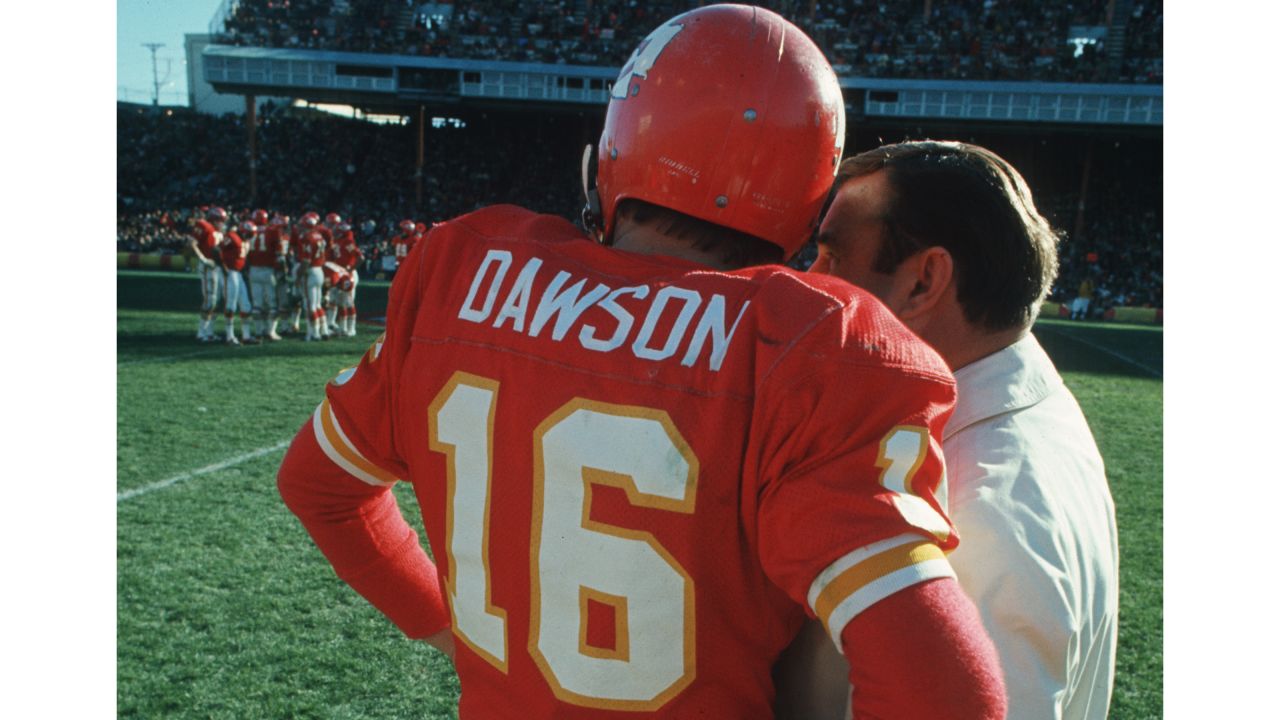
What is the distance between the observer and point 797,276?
43.9 inches

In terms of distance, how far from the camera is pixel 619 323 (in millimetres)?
1180

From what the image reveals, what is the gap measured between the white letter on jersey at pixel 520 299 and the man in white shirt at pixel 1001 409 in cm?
56

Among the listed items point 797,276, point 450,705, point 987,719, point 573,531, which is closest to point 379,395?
point 573,531

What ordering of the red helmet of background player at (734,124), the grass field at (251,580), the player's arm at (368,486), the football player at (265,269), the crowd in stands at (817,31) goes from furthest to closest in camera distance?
1. the crowd in stands at (817,31)
2. the football player at (265,269)
3. the grass field at (251,580)
4. the player's arm at (368,486)
5. the red helmet of background player at (734,124)

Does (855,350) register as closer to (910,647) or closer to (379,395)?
(910,647)

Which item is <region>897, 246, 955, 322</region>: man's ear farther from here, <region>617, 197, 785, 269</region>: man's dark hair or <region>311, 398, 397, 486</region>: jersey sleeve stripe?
<region>311, 398, 397, 486</region>: jersey sleeve stripe

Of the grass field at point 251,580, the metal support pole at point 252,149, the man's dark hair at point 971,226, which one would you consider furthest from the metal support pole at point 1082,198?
the man's dark hair at point 971,226

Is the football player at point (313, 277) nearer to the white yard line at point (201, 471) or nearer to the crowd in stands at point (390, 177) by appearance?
the white yard line at point (201, 471)

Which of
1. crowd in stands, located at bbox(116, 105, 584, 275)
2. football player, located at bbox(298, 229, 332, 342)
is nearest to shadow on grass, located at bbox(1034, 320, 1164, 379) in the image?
football player, located at bbox(298, 229, 332, 342)

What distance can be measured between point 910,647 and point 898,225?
2.64 ft

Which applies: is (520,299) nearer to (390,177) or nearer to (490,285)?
(490,285)

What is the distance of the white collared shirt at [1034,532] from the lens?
1214 mm

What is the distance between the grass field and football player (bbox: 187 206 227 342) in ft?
9.05

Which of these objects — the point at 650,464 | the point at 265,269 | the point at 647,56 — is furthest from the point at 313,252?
the point at 650,464
